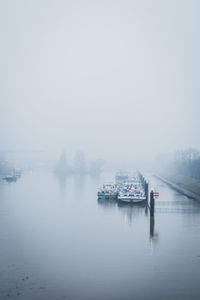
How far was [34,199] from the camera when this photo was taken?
950 inches

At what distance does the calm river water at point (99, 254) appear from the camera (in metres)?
7.74

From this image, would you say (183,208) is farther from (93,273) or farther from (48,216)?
(93,273)

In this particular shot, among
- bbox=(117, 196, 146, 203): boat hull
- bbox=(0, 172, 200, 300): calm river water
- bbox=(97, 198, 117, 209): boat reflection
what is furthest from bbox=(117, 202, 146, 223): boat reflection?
bbox=(97, 198, 117, 209): boat reflection

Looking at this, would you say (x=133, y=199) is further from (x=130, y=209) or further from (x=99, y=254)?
(x=99, y=254)

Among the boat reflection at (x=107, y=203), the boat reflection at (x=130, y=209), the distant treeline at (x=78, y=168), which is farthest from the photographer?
the distant treeline at (x=78, y=168)

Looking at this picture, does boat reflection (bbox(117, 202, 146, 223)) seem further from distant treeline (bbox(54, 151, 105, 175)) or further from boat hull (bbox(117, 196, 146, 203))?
distant treeline (bbox(54, 151, 105, 175))

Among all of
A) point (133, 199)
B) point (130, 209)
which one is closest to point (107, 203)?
point (133, 199)

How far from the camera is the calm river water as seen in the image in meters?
7.74

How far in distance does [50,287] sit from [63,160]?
55060mm

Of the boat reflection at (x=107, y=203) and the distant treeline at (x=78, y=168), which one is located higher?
the distant treeline at (x=78, y=168)

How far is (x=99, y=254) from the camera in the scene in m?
10.6

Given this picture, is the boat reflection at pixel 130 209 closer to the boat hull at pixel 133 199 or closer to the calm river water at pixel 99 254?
the calm river water at pixel 99 254

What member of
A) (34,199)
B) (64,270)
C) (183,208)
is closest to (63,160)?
(34,199)

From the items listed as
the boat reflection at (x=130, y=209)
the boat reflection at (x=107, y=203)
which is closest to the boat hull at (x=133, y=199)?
the boat reflection at (x=130, y=209)
